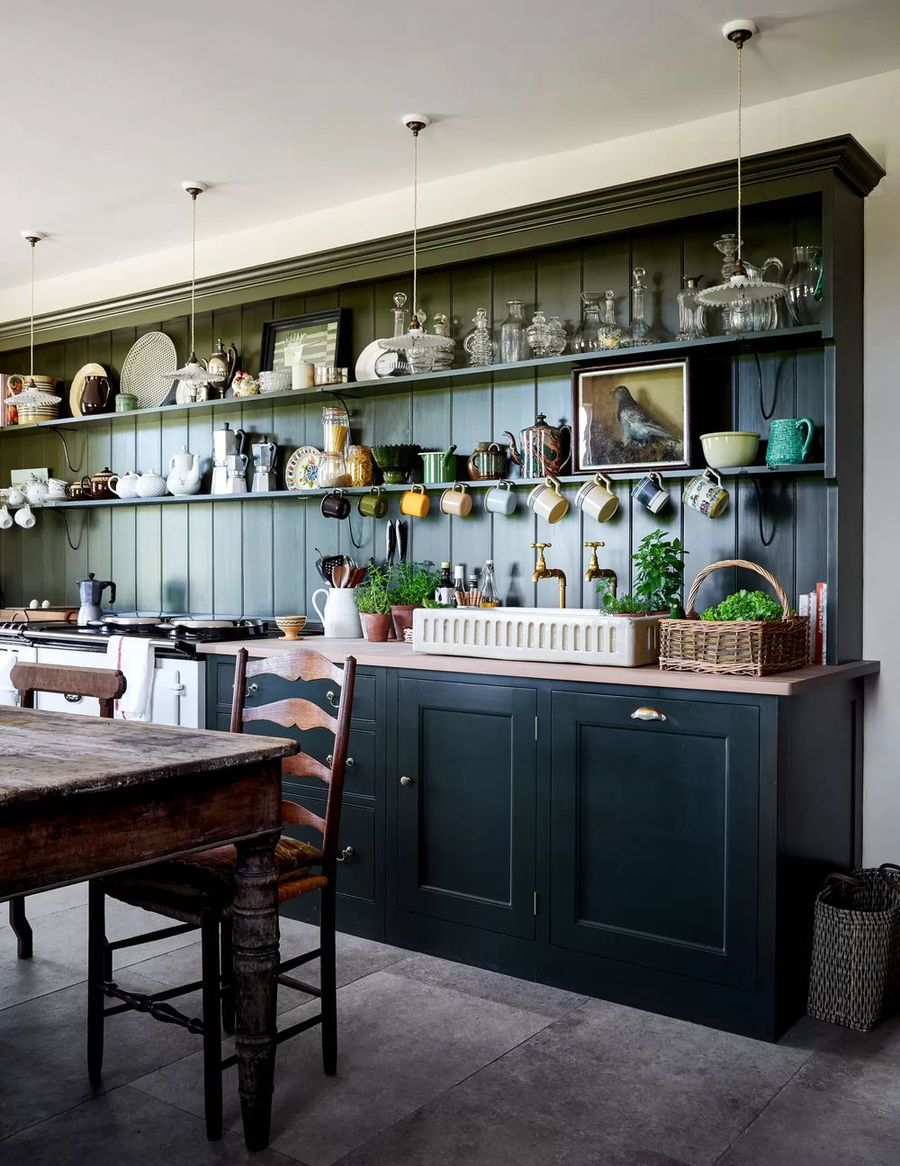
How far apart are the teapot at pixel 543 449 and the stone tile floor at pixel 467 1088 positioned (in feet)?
5.45

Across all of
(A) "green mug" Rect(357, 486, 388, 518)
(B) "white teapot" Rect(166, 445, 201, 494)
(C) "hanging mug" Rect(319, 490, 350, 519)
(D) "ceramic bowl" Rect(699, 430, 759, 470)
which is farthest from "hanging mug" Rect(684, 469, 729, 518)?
(B) "white teapot" Rect(166, 445, 201, 494)

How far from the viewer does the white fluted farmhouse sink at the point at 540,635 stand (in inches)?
114

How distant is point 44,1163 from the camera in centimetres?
202

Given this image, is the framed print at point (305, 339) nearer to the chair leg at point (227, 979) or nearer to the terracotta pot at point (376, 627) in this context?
the terracotta pot at point (376, 627)

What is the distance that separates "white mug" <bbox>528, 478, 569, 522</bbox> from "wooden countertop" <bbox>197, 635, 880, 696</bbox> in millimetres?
651

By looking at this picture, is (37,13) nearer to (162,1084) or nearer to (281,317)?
(281,317)

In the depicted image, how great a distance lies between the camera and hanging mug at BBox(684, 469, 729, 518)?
3184 mm

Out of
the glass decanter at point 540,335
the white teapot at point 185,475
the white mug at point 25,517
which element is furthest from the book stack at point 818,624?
the white mug at point 25,517

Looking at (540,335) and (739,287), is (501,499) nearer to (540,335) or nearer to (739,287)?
(540,335)

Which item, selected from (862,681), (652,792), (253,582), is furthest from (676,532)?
(253,582)

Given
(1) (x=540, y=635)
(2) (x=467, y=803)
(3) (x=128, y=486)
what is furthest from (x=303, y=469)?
(2) (x=467, y=803)

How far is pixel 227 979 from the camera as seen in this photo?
7.91ft

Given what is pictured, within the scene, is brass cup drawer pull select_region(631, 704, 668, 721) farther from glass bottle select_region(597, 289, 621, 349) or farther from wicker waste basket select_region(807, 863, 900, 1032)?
glass bottle select_region(597, 289, 621, 349)

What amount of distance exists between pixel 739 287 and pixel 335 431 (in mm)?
1818
